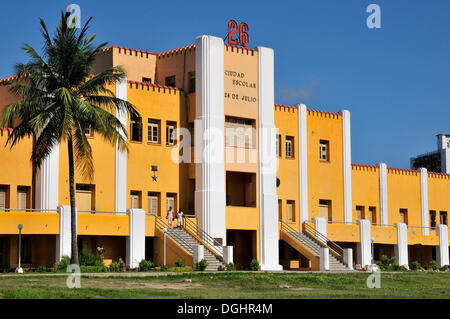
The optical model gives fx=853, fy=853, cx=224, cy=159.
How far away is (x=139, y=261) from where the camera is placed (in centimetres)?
4725

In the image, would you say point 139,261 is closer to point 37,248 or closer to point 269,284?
point 37,248

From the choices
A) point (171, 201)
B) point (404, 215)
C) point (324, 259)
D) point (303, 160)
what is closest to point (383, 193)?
point (404, 215)

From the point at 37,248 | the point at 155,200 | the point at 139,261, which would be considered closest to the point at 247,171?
the point at 155,200

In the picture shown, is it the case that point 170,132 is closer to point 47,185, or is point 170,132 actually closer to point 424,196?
point 47,185

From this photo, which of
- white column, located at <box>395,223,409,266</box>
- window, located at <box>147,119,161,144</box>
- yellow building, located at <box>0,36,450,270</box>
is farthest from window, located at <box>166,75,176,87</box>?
white column, located at <box>395,223,409,266</box>

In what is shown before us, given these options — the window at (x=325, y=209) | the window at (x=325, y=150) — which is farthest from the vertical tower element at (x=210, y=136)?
the window at (x=325, y=150)

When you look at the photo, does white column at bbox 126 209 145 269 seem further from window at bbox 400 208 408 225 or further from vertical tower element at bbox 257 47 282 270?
window at bbox 400 208 408 225

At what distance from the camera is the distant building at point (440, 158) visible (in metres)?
82.9

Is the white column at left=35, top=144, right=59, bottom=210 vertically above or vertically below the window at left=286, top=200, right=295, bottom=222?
above

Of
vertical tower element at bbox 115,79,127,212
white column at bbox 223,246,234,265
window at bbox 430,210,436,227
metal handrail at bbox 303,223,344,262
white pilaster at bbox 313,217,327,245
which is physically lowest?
white column at bbox 223,246,234,265

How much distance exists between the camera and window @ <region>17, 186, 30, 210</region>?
4697 cm

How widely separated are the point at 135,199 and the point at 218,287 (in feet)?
61.1

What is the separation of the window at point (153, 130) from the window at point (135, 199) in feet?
10.9

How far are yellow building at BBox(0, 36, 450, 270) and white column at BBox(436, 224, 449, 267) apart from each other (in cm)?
499
